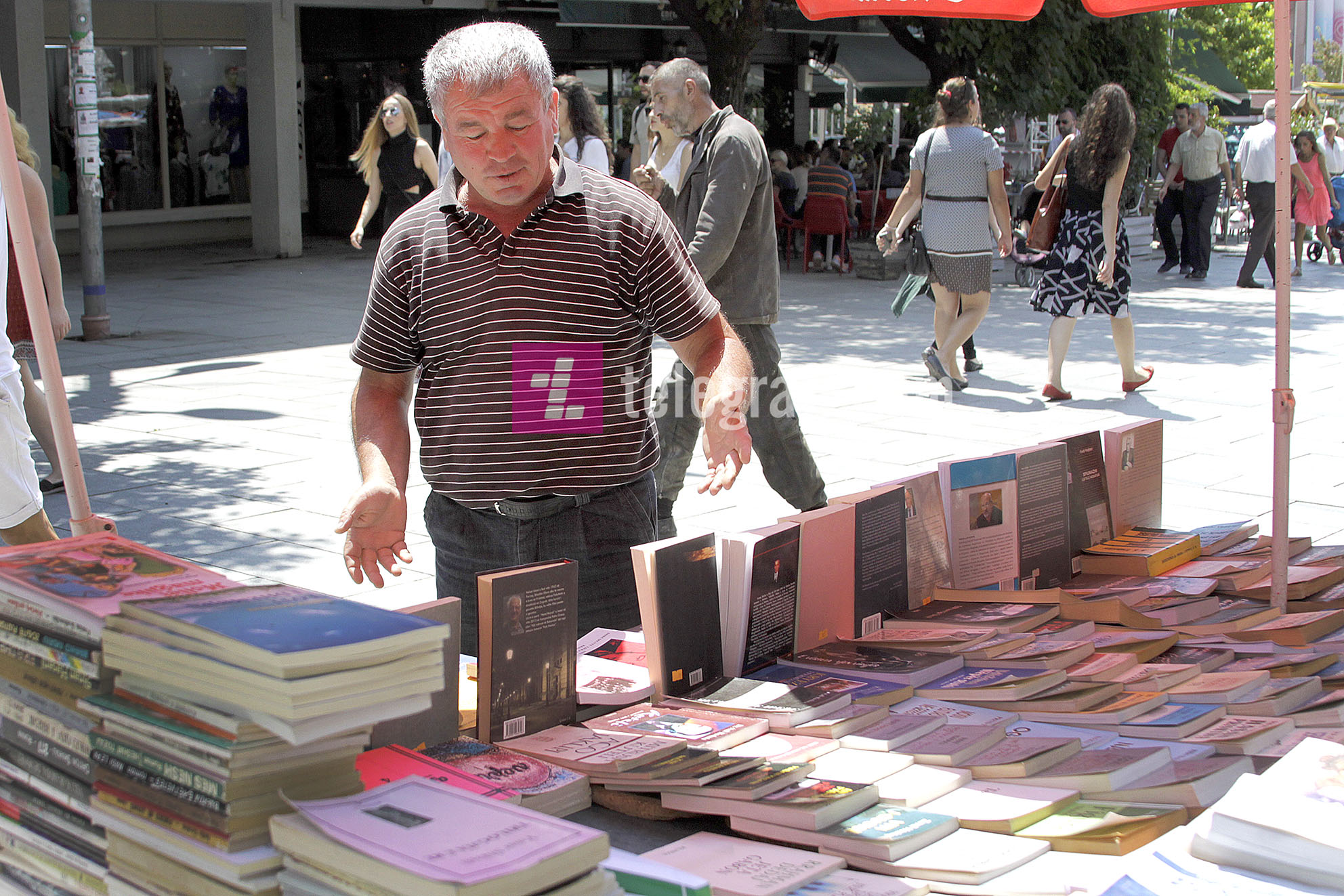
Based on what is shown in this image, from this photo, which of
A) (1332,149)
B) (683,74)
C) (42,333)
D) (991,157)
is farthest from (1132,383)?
(1332,149)

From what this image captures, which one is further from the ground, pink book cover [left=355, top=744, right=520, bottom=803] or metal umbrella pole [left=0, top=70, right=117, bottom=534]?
metal umbrella pole [left=0, top=70, right=117, bottom=534]

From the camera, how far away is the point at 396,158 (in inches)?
441

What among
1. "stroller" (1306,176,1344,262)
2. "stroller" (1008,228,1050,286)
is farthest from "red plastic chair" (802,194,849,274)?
"stroller" (1306,176,1344,262)

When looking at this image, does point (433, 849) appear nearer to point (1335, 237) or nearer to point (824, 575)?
point (824, 575)

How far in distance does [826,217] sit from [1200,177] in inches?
175

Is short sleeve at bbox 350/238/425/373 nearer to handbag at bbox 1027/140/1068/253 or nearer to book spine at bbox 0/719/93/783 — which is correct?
book spine at bbox 0/719/93/783

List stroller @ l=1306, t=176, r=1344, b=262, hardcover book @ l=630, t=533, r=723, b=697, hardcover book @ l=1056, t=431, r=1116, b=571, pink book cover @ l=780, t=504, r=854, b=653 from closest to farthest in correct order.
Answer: hardcover book @ l=630, t=533, r=723, b=697 < pink book cover @ l=780, t=504, r=854, b=653 < hardcover book @ l=1056, t=431, r=1116, b=571 < stroller @ l=1306, t=176, r=1344, b=262

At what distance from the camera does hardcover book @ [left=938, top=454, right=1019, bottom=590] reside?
10.4 feet

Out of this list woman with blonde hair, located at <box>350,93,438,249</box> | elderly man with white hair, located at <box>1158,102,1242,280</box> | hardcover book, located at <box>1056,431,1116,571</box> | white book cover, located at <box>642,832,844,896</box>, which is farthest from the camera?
elderly man with white hair, located at <box>1158,102,1242,280</box>

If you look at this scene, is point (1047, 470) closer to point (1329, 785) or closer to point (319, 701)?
point (1329, 785)

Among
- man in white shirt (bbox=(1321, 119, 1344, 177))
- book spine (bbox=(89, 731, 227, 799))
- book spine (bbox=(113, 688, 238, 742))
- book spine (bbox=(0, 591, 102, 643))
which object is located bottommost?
book spine (bbox=(89, 731, 227, 799))

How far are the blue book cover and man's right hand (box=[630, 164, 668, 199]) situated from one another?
4583 millimetres

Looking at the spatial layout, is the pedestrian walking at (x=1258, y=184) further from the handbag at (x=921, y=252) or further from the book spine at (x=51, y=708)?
the book spine at (x=51, y=708)

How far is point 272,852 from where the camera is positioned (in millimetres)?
1363
